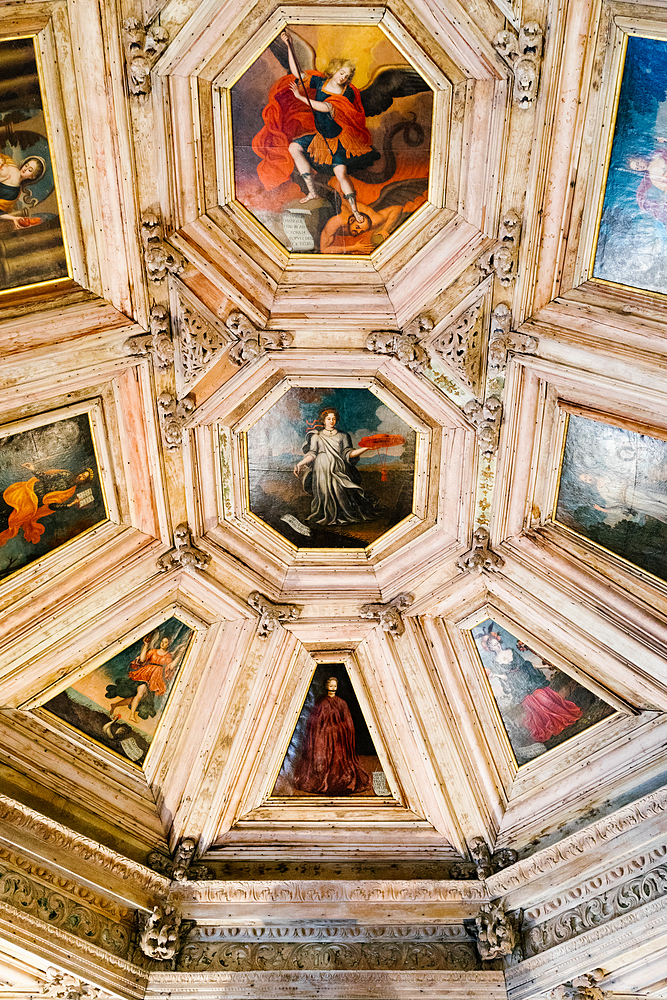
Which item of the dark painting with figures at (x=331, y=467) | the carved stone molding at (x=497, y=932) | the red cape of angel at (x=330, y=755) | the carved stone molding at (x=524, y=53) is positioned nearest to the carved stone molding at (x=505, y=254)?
the carved stone molding at (x=524, y=53)

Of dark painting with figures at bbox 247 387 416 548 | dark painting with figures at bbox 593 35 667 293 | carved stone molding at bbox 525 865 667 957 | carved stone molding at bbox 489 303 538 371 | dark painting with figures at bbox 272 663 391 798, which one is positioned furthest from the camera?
dark painting with figures at bbox 272 663 391 798

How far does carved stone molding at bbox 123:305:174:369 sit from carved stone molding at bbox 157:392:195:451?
41cm

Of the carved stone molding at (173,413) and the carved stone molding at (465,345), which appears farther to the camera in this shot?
the carved stone molding at (173,413)

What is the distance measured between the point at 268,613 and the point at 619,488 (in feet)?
13.3

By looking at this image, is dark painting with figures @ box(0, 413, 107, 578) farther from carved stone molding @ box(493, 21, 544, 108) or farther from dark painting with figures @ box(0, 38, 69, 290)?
carved stone molding @ box(493, 21, 544, 108)

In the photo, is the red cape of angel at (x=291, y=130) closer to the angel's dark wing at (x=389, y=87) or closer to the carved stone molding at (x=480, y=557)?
the angel's dark wing at (x=389, y=87)

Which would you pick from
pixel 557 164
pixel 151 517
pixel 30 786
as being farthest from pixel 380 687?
pixel 557 164

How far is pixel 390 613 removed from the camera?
31.8 ft

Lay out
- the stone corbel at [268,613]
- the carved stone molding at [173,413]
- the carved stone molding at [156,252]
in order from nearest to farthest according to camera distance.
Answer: the carved stone molding at [156,252], the carved stone molding at [173,413], the stone corbel at [268,613]

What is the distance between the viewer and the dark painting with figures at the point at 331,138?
7.43 m

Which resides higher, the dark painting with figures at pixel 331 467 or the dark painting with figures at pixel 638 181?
the dark painting with figures at pixel 638 181

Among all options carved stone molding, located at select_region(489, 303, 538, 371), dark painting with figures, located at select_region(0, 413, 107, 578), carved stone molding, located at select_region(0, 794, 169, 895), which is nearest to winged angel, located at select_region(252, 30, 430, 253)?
carved stone molding, located at select_region(489, 303, 538, 371)

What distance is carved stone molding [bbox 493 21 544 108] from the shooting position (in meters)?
6.98

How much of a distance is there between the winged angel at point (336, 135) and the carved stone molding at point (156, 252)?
3.58 feet
